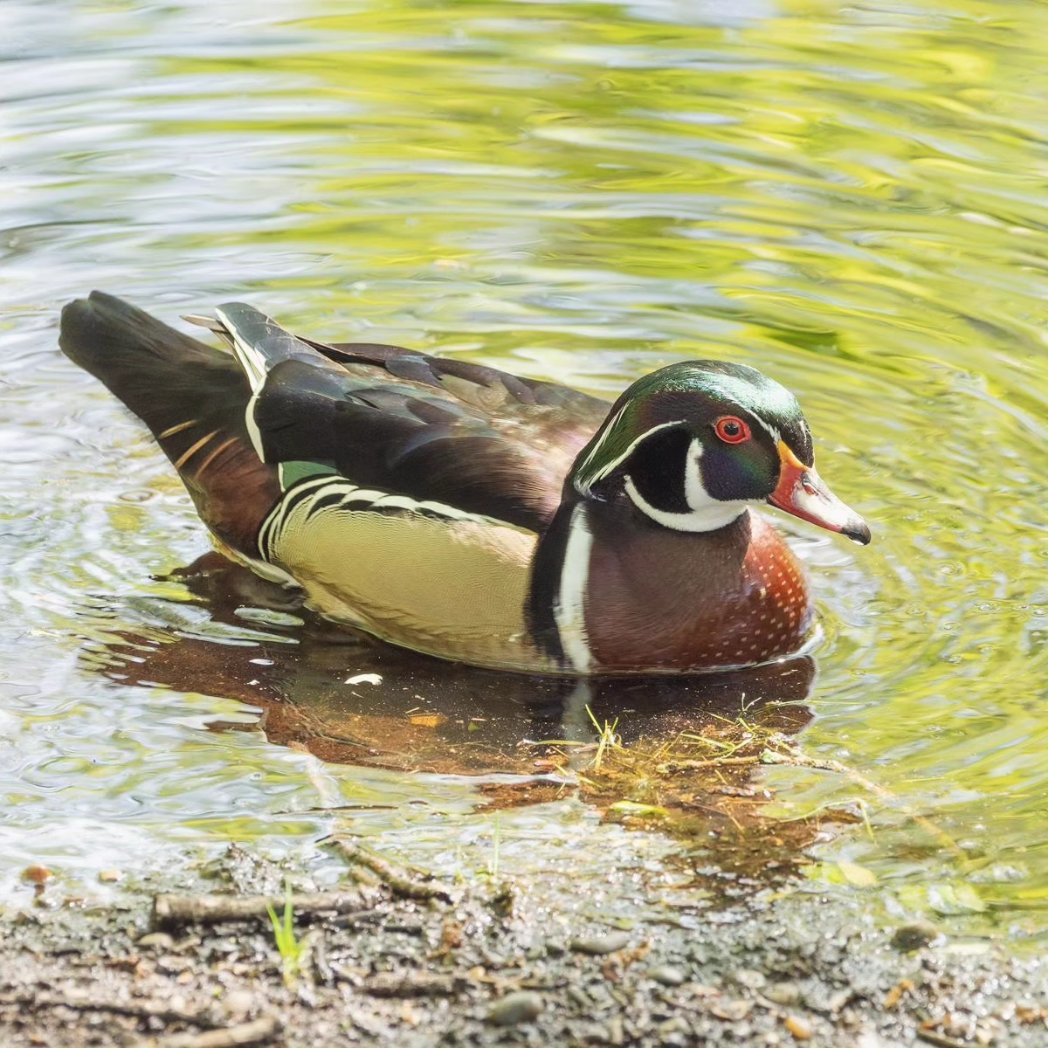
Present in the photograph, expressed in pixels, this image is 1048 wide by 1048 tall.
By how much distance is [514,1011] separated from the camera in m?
3.80

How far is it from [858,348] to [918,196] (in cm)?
162

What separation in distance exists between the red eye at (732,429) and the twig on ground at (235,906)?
2219 millimetres

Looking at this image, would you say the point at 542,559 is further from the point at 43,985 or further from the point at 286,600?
the point at 43,985

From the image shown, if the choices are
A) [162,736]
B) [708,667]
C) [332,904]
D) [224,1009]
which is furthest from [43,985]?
[708,667]

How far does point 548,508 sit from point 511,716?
28.0 inches

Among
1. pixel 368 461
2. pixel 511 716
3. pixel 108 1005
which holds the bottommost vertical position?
pixel 511 716

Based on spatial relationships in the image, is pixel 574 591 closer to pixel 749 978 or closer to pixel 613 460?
pixel 613 460

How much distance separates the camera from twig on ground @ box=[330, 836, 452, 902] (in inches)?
167

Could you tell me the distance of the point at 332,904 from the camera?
13.7 feet

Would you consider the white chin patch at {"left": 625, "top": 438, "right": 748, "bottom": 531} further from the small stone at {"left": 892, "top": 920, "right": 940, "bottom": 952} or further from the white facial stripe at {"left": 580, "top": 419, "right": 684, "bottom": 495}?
the small stone at {"left": 892, "top": 920, "right": 940, "bottom": 952}

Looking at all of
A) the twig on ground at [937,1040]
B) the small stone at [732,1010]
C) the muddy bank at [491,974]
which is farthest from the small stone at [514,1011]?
the twig on ground at [937,1040]

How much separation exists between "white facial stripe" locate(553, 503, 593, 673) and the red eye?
1.81 ft

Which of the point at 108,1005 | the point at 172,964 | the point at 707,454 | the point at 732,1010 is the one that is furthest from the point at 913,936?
the point at 707,454

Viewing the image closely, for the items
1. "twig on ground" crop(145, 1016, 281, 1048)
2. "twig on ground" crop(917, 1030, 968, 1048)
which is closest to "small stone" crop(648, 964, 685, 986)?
"twig on ground" crop(917, 1030, 968, 1048)
